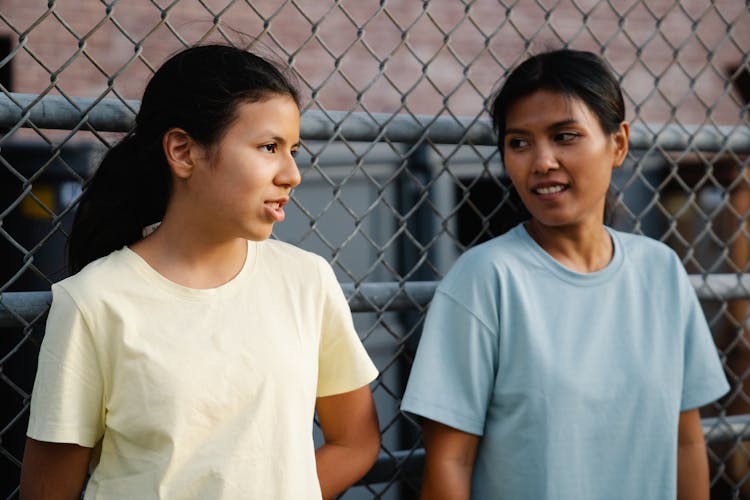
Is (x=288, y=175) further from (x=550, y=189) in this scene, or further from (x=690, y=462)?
(x=690, y=462)

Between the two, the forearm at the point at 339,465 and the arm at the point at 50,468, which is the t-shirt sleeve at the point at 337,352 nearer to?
the forearm at the point at 339,465

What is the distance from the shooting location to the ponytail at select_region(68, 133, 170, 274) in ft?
4.63

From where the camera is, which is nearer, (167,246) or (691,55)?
(167,246)

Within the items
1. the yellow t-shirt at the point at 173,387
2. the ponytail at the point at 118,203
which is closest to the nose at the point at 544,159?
the yellow t-shirt at the point at 173,387

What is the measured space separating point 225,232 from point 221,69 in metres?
0.29

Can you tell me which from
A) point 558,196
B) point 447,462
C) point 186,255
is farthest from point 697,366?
point 186,255

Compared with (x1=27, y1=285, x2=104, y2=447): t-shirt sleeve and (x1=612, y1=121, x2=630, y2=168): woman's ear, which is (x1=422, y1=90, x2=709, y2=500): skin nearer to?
(x1=612, y1=121, x2=630, y2=168): woman's ear

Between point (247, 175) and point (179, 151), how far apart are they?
5.7 inches

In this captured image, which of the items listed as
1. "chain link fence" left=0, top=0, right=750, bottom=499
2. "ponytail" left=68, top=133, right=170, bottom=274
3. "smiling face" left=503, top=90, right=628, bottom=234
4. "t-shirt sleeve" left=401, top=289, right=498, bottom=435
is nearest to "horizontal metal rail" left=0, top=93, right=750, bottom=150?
"chain link fence" left=0, top=0, right=750, bottom=499

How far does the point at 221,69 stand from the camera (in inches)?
53.3

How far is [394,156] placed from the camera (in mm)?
3203

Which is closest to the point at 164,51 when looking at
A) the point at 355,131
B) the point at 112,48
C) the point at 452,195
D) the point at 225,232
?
the point at 112,48

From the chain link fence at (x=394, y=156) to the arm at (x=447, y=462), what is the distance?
0.80 ft

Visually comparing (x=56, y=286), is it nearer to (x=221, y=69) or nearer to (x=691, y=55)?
(x=221, y=69)
